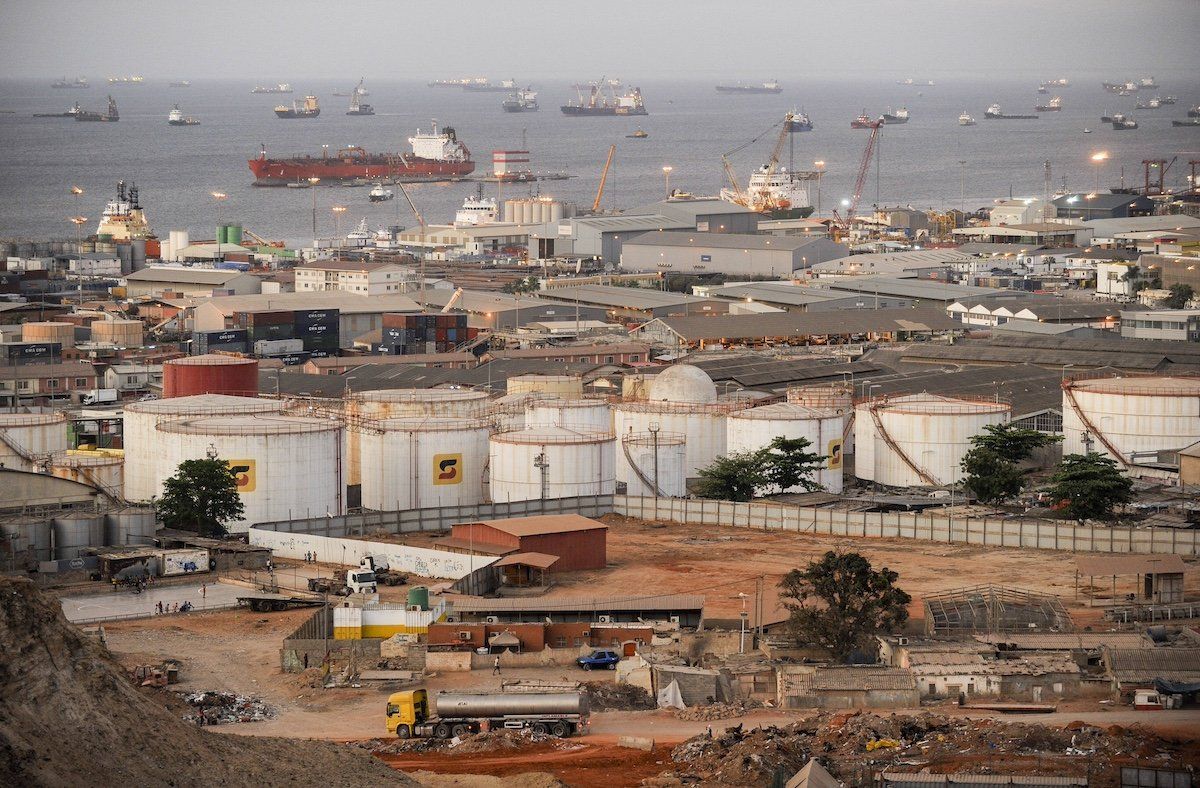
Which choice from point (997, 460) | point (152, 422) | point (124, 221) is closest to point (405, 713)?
point (152, 422)

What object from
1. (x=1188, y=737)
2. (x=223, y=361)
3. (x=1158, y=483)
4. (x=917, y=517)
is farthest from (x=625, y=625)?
(x=223, y=361)

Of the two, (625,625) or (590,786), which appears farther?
(625,625)

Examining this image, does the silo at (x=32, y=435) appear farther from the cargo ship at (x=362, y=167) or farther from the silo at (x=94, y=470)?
the cargo ship at (x=362, y=167)

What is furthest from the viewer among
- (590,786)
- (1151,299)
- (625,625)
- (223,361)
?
(1151,299)

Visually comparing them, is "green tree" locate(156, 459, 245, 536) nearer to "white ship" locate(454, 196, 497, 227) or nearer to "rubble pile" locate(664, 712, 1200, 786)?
"rubble pile" locate(664, 712, 1200, 786)

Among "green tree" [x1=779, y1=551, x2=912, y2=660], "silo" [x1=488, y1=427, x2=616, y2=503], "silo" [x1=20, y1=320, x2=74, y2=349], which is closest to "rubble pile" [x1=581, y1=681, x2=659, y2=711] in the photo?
"green tree" [x1=779, y1=551, x2=912, y2=660]

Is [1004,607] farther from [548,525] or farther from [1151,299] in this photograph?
[1151,299]

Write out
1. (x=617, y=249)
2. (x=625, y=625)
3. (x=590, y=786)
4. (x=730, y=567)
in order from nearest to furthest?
(x=590, y=786)
(x=625, y=625)
(x=730, y=567)
(x=617, y=249)
